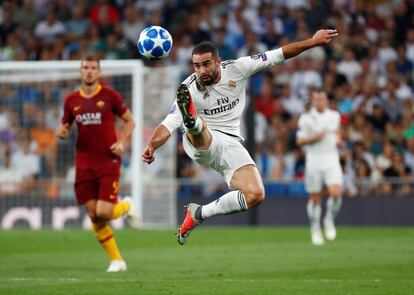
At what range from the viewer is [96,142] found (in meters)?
13.7

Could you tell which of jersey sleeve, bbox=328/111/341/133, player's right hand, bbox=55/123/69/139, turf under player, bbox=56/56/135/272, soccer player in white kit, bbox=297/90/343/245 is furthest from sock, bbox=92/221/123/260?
jersey sleeve, bbox=328/111/341/133

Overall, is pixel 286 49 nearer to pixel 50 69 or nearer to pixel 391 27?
pixel 50 69

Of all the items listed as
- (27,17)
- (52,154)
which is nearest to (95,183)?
(52,154)

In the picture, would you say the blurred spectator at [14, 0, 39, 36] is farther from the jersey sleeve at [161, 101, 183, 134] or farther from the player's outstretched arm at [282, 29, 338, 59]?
the player's outstretched arm at [282, 29, 338, 59]

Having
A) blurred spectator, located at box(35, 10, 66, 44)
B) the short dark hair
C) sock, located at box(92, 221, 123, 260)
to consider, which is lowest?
sock, located at box(92, 221, 123, 260)

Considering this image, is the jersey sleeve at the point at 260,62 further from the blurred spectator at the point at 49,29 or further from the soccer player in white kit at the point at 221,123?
the blurred spectator at the point at 49,29

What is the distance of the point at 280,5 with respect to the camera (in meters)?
27.0

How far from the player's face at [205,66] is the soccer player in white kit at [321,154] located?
25.5ft

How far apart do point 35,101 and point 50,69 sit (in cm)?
95

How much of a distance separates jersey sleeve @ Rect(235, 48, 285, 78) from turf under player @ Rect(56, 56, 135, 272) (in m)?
2.43

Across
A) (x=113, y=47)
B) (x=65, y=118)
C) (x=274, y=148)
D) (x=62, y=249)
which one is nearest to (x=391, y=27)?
(x=274, y=148)

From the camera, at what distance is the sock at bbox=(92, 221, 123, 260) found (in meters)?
13.4

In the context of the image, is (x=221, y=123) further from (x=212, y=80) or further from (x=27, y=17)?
(x=27, y=17)

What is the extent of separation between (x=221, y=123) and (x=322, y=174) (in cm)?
780
